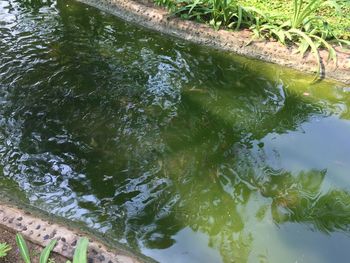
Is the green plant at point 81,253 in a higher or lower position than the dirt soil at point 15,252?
higher

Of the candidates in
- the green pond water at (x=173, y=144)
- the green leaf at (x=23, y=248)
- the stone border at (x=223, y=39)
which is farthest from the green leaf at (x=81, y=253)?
the stone border at (x=223, y=39)

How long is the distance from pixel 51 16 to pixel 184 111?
2.39 metres

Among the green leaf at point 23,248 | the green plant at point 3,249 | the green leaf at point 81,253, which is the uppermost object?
the green leaf at point 81,253

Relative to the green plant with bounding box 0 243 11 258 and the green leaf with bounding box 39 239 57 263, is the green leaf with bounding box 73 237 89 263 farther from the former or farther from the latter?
the green plant with bounding box 0 243 11 258

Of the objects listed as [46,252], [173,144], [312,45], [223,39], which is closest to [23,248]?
[46,252]

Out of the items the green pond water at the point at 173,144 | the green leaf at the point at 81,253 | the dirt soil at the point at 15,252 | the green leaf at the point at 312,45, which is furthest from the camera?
the green leaf at the point at 312,45

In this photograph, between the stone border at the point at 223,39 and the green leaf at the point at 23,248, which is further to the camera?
the stone border at the point at 223,39

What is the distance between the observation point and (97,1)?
19.0ft

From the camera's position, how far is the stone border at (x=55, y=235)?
2475mm

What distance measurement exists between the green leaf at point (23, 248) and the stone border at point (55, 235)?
20 cm

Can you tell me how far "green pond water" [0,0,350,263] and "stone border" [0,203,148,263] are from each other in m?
0.32

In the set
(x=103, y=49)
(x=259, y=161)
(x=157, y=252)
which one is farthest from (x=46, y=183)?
(x=103, y=49)

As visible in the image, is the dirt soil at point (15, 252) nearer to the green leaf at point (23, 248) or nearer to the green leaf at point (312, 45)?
the green leaf at point (23, 248)

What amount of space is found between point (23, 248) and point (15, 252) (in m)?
0.19
